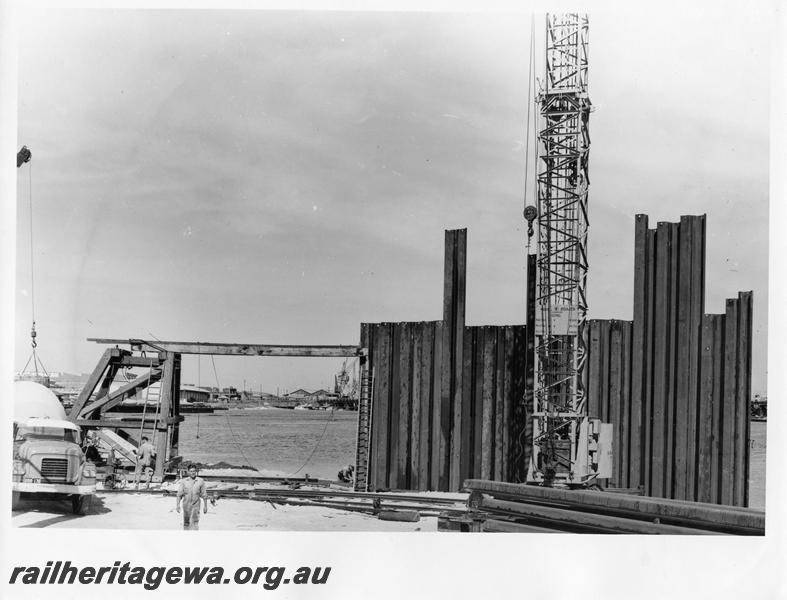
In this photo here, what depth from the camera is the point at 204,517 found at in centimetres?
1473

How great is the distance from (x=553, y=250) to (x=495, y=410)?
144 inches

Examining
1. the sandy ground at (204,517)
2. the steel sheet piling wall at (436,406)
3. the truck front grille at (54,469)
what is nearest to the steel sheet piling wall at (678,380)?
the steel sheet piling wall at (436,406)

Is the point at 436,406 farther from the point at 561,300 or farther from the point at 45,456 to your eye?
the point at 45,456

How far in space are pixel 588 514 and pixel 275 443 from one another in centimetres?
4215

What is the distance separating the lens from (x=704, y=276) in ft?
60.2

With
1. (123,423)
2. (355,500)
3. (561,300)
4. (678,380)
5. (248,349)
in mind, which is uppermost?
(561,300)

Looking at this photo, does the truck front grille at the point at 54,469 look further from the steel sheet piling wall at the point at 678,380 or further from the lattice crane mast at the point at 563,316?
the steel sheet piling wall at the point at 678,380

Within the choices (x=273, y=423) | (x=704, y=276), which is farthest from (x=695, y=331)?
(x=273, y=423)

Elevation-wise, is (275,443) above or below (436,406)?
below

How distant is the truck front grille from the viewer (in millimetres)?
15070

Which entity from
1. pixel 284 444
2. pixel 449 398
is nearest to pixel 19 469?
pixel 449 398

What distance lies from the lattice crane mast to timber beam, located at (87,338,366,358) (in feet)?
13.8

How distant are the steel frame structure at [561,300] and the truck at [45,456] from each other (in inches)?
352

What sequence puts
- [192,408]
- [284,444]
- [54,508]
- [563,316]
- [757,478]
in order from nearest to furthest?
[54,508], [563,316], [757,478], [284,444], [192,408]
